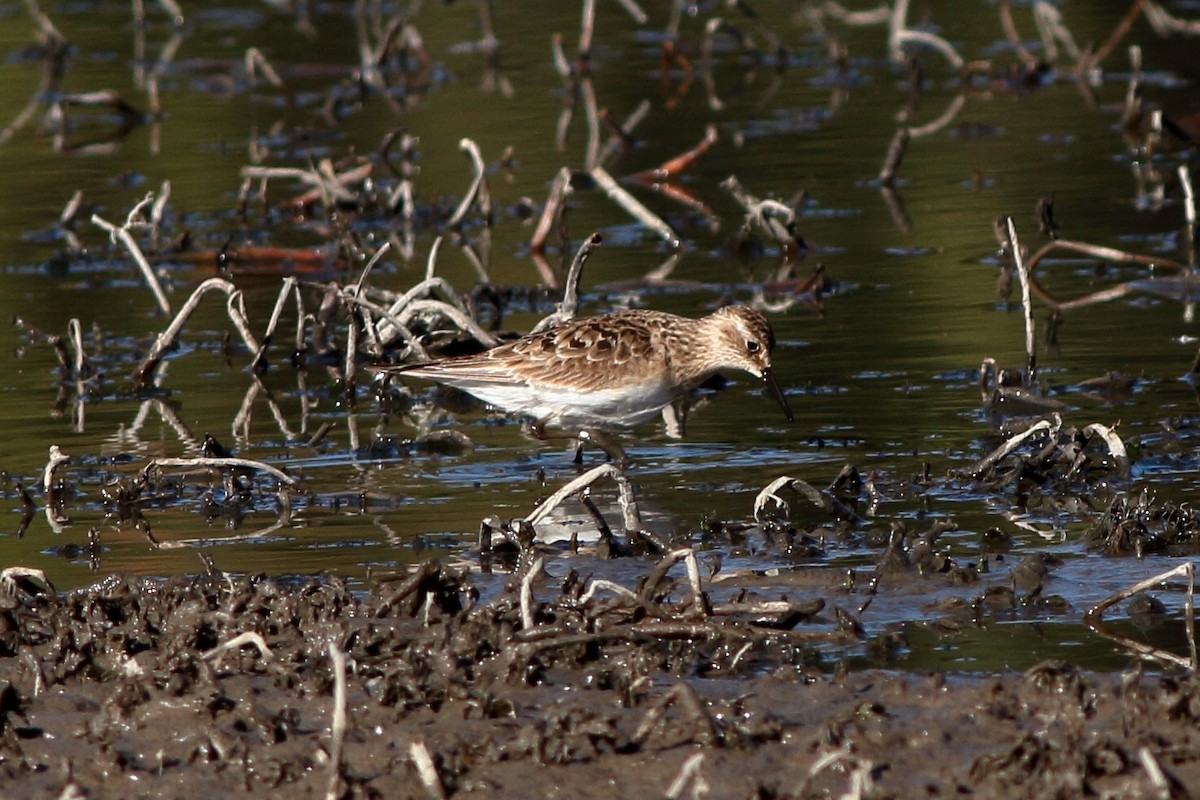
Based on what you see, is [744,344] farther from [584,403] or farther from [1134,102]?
[1134,102]

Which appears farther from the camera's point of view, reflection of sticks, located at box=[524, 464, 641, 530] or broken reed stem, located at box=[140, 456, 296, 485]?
broken reed stem, located at box=[140, 456, 296, 485]

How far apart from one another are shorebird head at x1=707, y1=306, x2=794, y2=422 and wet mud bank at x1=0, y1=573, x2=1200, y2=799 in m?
2.84

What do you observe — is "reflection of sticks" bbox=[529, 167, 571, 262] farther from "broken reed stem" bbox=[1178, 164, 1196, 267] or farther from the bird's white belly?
"broken reed stem" bbox=[1178, 164, 1196, 267]

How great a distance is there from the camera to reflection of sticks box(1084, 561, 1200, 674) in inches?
212

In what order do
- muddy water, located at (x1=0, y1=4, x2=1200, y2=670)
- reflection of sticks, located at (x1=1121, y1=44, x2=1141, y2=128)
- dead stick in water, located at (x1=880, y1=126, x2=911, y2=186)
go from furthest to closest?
reflection of sticks, located at (x1=1121, y1=44, x2=1141, y2=128), dead stick in water, located at (x1=880, y1=126, x2=911, y2=186), muddy water, located at (x1=0, y1=4, x2=1200, y2=670)

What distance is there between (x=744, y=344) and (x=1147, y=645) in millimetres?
3356

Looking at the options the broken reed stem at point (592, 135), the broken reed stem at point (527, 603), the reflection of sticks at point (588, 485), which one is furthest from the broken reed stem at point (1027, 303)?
the broken reed stem at point (592, 135)

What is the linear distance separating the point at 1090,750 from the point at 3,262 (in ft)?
33.6

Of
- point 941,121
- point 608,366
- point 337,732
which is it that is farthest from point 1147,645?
point 941,121

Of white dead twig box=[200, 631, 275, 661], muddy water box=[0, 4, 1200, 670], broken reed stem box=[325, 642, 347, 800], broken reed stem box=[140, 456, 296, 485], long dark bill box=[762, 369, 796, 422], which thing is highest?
broken reed stem box=[325, 642, 347, 800]

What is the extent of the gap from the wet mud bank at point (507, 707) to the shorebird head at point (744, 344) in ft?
9.33

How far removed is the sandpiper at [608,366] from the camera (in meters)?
8.34

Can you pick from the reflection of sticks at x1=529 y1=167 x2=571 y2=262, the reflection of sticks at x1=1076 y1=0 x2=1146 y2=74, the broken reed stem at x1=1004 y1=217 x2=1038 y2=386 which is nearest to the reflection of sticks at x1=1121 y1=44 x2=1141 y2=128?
the reflection of sticks at x1=1076 y1=0 x2=1146 y2=74

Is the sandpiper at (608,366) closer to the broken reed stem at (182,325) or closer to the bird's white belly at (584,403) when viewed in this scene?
the bird's white belly at (584,403)
